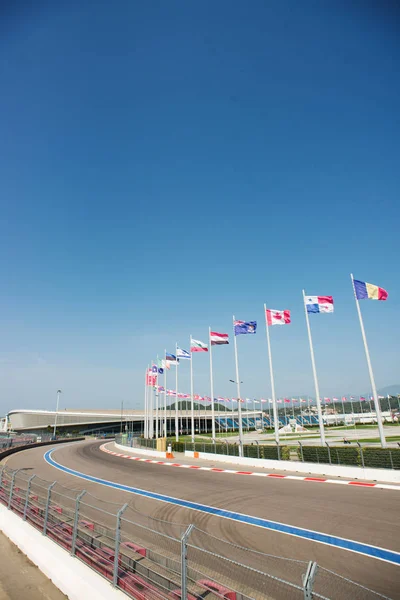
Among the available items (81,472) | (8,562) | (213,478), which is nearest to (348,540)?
(8,562)

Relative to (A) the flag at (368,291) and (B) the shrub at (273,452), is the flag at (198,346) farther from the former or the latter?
(A) the flag at (368,291)

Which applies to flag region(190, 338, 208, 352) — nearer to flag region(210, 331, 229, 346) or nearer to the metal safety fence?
flag region(210, 331, 229, 346)

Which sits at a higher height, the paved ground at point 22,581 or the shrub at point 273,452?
the shrub at point 273,452

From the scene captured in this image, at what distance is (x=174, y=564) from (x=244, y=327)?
2203 cm

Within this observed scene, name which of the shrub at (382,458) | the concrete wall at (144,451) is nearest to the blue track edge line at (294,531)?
the shrub at (382,458)

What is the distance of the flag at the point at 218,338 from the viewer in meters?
30.4

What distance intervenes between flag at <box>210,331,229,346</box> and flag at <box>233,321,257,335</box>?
2.57 meters

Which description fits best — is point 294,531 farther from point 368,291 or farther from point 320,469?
point 368,291

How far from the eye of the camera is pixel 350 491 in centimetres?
1545

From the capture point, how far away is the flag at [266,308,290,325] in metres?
26.1

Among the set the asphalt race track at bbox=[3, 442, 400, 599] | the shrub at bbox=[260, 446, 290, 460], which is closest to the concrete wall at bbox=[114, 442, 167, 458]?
the shrub at bbox=[260, 446, 290, 460]

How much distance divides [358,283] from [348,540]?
17.2 meters

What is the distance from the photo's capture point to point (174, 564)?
21.7ft

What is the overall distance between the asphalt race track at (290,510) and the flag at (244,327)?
36.1 feet
